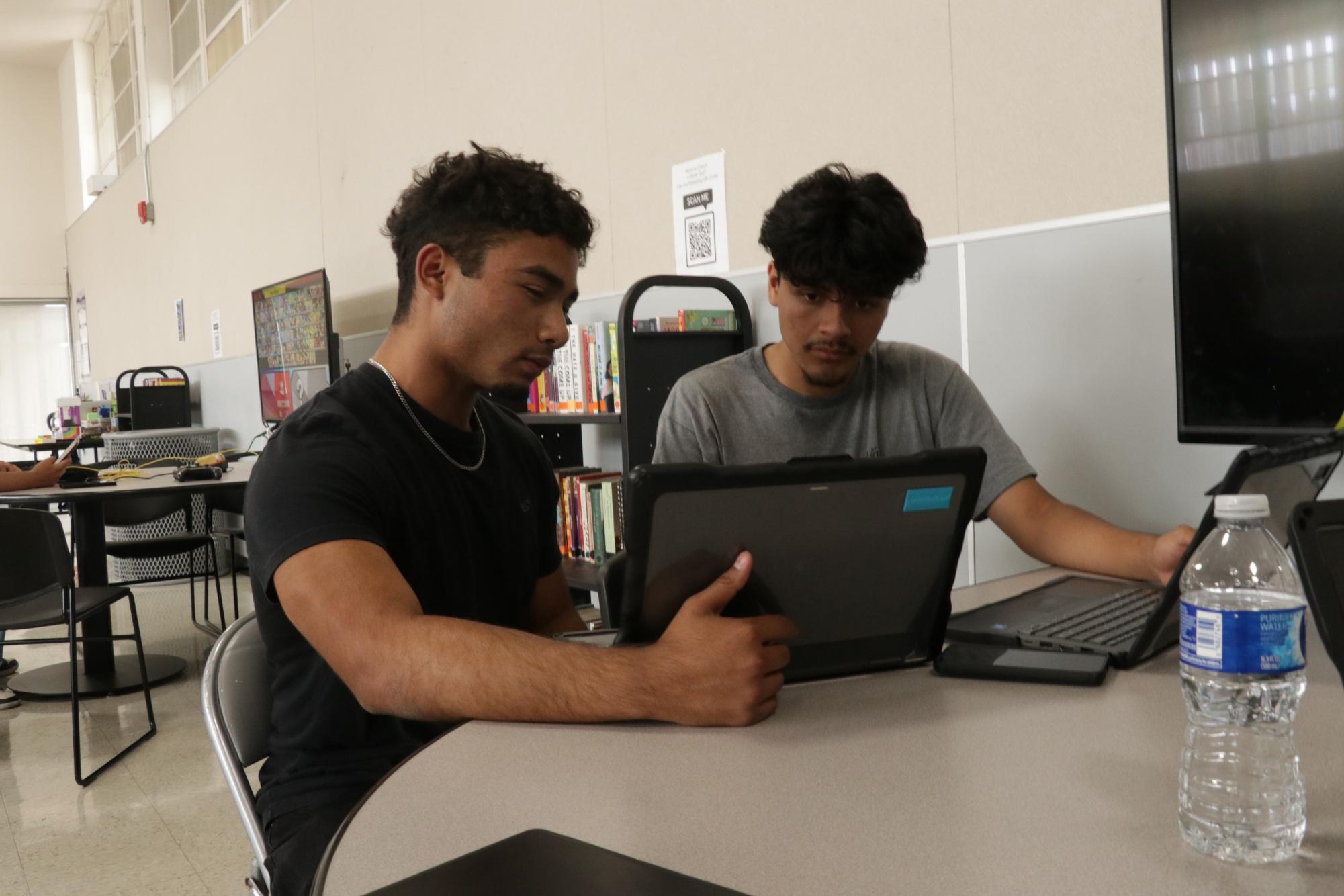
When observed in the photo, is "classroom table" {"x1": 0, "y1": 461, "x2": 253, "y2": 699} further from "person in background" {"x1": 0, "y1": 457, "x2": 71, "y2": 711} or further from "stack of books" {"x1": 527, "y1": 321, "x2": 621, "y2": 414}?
"stack of books" {"x1": 527, "y1": 321, "x2": 621, "y2": 414}

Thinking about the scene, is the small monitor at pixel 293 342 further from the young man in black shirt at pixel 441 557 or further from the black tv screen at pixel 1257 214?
the black tv screen at pixel 1257 214

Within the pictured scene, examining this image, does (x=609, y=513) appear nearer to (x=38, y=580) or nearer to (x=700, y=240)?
(x=700, y=240)

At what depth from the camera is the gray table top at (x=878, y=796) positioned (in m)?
0.64

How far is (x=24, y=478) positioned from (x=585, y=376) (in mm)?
2123

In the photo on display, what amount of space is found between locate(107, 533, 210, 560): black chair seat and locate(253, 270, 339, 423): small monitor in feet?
2.25

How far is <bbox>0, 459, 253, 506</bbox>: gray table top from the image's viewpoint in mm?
3477

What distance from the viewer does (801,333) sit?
1.64 meters

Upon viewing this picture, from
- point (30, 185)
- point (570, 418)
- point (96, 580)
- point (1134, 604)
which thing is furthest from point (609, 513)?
point (30, 185)

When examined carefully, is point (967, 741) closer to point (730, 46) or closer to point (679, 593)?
point (679, 593)

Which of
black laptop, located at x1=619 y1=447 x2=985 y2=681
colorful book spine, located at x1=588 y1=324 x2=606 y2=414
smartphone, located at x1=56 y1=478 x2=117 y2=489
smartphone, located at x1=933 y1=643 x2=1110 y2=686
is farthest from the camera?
smartphone, located at x1=56 y1=478 x2=117 y2=489

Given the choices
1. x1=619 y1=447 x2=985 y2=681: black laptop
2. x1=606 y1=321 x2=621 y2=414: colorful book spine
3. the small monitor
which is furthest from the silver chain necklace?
the small monitor

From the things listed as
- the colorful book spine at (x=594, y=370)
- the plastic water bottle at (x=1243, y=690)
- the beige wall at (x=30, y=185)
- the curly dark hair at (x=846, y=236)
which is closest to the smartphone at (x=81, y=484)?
the colorful book spine at (x=594, y=370)

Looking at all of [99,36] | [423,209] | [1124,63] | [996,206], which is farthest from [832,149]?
[99,36]

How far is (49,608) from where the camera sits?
323cm
